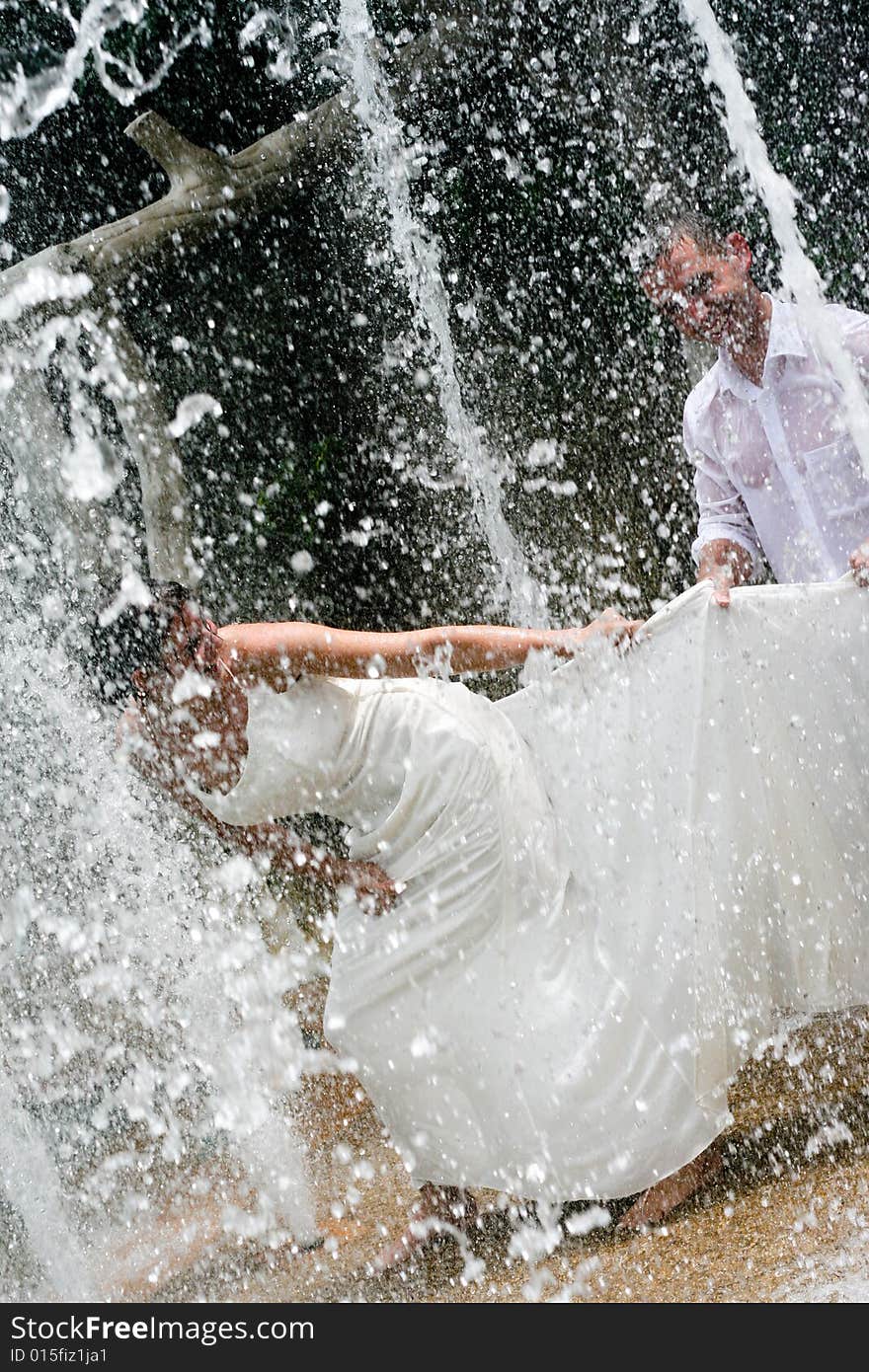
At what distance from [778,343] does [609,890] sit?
5.12 ft

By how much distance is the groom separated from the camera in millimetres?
3467

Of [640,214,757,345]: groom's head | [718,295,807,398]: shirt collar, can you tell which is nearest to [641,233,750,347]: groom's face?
[640,214,757,345]: groom's head

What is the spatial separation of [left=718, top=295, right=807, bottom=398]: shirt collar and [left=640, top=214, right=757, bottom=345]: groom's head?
11 cm

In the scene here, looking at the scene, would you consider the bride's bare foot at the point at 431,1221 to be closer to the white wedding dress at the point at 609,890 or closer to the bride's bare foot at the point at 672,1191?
the white wedding dress at the point at 609,890

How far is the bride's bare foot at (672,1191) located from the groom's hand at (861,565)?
4.84 ft

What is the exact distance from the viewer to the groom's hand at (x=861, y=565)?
3244mm

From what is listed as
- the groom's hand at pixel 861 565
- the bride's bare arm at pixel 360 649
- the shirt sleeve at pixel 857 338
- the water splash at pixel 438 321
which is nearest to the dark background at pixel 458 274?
the water splash at pixel 438 321

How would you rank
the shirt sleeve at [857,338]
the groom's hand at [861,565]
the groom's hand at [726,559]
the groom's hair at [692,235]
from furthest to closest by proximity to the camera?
the groom's hand at [726,559], the shirt sleeve at [857,338], the groom's hair at [692,235], the groom's hand at [861,565]

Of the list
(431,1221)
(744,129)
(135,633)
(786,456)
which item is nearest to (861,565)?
(786,456)

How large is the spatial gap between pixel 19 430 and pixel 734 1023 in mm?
5159

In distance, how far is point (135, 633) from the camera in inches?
118

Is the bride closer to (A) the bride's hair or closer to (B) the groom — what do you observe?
(A) the bride's hair

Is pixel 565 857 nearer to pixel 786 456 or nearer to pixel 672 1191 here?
pixel 672 1191

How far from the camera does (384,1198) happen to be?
3.92 m
